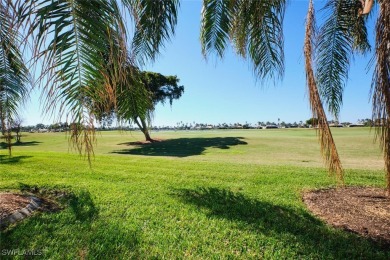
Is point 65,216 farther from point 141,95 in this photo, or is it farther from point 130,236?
point 141,95

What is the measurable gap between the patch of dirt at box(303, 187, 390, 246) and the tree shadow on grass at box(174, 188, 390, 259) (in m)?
0.28

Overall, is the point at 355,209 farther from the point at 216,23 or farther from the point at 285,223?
the point at 216,23

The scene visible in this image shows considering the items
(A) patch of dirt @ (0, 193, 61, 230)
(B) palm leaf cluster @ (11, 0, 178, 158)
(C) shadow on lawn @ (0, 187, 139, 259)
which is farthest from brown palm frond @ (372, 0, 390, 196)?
(A) patch of dirt @ (0, 193, 61, 230)

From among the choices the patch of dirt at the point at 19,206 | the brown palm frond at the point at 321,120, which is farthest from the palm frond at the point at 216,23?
the patch of dirt at the point at 19,206

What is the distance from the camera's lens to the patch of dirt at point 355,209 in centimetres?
394

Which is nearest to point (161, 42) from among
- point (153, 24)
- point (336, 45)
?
point (153, 24)

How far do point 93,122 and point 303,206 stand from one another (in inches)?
177

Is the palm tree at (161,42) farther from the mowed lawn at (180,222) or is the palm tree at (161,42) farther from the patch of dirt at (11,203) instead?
the patch of dirt at (11,203)

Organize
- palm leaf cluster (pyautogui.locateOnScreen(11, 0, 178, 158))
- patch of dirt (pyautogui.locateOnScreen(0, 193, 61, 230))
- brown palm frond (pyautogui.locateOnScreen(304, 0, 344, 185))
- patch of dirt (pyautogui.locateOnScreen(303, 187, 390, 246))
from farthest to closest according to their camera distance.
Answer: patch of dirt (pyautogui.locateOnScreen(0, 193, 61, 230))
patch of dirt (pyautogui.locateOnScreen(303, 187, 390, 246))
brown palm frond (pyautogui.locateOnScreen(304, 0, 344, 185))
palm leaf cluster (pyautogui.locateOnScreen(11, 0, 178, 158))

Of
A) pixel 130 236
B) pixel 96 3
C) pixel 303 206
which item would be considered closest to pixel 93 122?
A: pixel 96 3

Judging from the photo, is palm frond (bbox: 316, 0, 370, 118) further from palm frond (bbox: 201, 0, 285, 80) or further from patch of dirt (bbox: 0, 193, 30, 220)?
patch of dirt (bbox: 0, 193, 30, 220)

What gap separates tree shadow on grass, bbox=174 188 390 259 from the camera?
3357 millimetres

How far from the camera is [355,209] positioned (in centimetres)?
470

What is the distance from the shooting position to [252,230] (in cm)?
393
